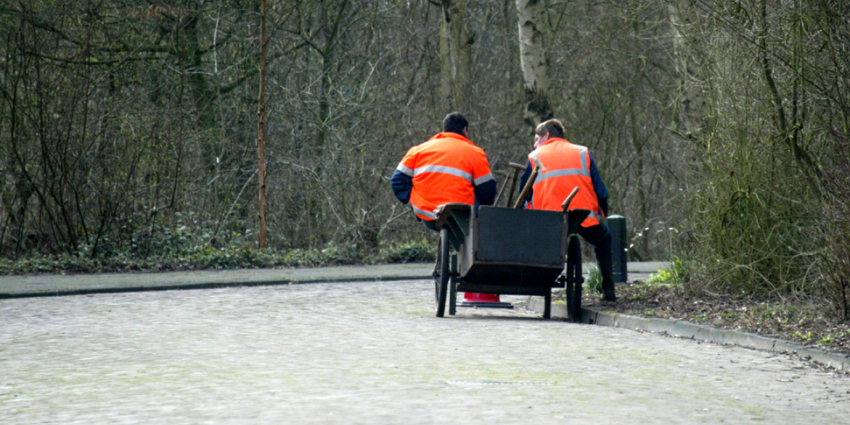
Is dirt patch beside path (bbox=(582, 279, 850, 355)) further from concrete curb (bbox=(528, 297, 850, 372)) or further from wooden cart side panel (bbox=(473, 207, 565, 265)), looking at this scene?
wooden cart side panel (bbox=(473, 207, 565, 265))

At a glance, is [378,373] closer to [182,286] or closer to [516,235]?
[516,235]

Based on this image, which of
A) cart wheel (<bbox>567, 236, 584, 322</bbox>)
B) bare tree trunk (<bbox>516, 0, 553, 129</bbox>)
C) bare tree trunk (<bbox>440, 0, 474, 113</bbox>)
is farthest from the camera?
bare tree trunk (<bbox>440, 0, 474, 113</bbox>)

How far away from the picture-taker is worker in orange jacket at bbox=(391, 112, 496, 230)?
11008 mm

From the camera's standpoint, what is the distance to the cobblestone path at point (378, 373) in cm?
572

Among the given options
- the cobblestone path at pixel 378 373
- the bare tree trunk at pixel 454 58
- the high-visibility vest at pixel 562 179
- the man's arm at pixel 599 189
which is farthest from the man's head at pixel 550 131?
the bare tree trunk at pixel 454 58

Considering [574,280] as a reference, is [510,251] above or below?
above

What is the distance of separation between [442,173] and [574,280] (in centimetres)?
161

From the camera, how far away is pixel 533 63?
67.4 ft

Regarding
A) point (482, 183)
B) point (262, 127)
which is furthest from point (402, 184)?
point (262, 127)

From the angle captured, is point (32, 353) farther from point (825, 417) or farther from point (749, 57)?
point (749, 57)

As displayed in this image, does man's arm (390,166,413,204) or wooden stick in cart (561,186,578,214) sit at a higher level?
man's arm (390,166,413,204)

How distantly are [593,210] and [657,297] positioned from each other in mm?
1229

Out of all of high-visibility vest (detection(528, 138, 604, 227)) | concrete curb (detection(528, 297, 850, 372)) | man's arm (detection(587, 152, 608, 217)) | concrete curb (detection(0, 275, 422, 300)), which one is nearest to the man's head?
high-visibility vest (detection(528, 138, 604, 227))

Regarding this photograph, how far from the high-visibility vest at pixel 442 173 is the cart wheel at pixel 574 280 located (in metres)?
1.13
